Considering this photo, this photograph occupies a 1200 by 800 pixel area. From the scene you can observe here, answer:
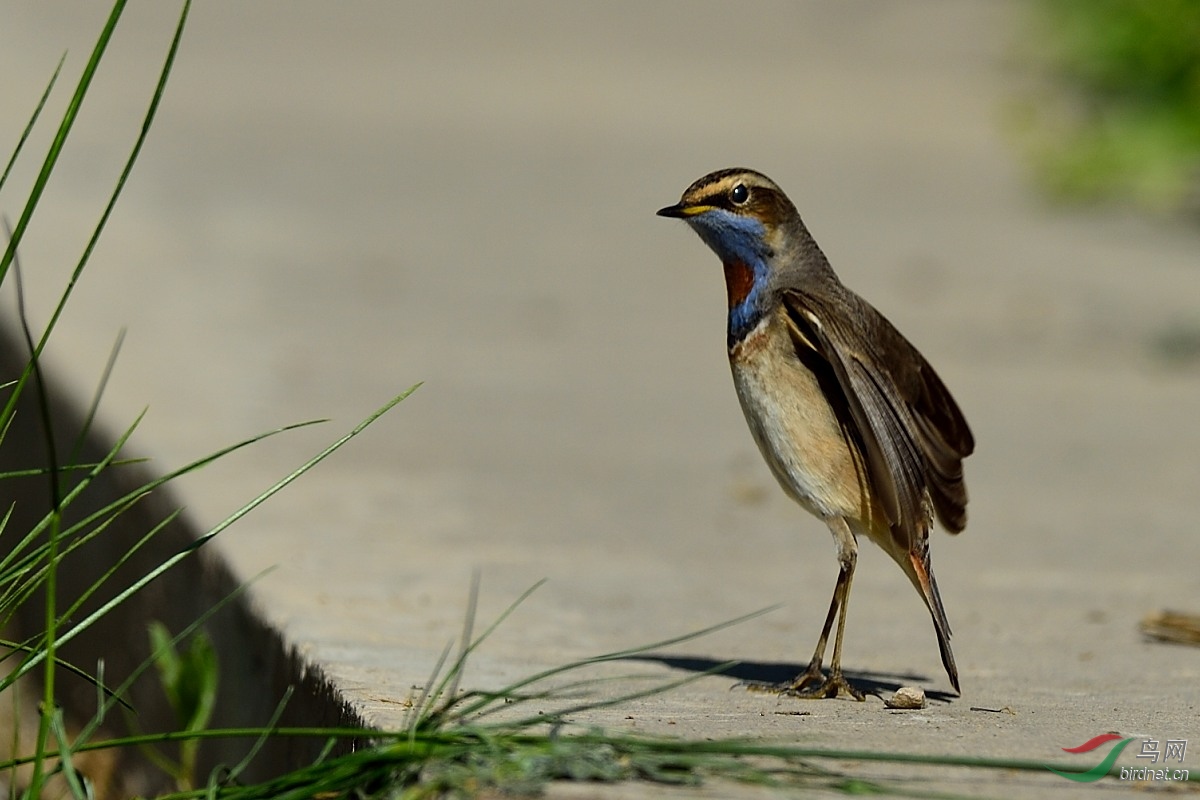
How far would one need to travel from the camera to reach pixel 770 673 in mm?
4852

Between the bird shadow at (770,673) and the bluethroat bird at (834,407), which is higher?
the bluethroat bird at (834,407)

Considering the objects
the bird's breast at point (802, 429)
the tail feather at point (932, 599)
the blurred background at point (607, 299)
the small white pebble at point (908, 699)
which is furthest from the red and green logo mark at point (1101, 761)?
the bird's breast at point (802, 429)

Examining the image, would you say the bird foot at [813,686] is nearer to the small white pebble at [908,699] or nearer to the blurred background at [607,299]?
the small white pebble at [908,699]

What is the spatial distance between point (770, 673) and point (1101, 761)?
144 centimetres

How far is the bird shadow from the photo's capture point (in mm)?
4652

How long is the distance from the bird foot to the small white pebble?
0.53ft

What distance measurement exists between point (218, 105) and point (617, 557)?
11125mm

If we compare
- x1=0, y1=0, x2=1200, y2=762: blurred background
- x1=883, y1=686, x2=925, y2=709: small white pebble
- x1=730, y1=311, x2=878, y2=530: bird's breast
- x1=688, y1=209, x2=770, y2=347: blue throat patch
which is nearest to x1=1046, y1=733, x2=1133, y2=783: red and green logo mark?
x1=883, y1=686, x2=925, y2=709: small white pebble

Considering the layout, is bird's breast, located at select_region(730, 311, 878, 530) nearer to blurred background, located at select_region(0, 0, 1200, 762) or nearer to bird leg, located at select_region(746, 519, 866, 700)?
bird leg, located at select_region(746, 519, 866, 700)

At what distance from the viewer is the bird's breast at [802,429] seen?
458 cm

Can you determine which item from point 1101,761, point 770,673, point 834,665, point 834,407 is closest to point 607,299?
point 770,673

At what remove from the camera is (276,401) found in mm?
7809

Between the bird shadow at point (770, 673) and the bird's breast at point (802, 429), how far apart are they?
417 mm

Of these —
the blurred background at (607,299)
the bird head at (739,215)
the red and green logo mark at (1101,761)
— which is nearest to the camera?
the red and green logo mark at (1101,761)
